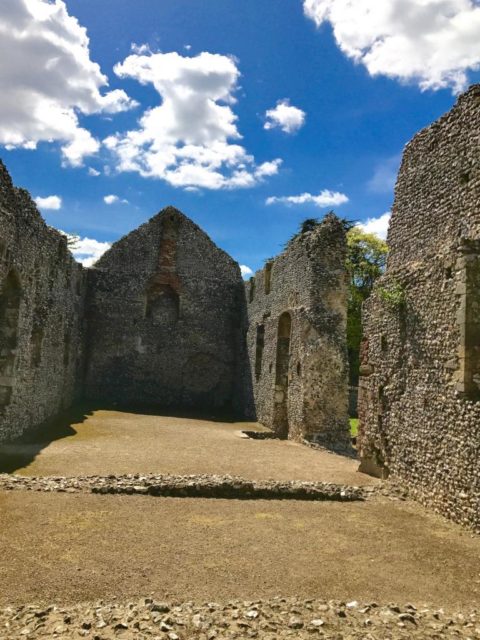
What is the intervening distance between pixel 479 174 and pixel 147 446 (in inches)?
387

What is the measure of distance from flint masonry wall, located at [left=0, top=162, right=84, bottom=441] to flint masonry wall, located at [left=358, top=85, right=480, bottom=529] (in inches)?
334

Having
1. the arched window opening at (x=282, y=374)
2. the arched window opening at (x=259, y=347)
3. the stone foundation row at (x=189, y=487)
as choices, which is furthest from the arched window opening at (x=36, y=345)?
the arched window opening at (x=259, y=347)

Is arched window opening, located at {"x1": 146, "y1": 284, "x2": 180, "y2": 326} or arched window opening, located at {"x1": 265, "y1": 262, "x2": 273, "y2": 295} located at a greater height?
arched window opening, located at {"x1": 265, "y1": 262, "x2": 273, "y2": 295}

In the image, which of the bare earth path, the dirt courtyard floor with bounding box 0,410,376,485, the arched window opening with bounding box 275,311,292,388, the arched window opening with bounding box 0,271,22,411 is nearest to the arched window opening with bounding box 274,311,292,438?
the arched window opening with bounding box 275,311,292,388

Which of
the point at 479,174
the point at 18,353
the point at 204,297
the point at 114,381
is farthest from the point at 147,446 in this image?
the point at 204,297

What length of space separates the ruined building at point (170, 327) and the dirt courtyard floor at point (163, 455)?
51.8 inches

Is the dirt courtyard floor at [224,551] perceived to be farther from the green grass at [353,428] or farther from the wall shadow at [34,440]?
the green grass at [353,428]

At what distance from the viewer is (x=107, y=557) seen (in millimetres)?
5969

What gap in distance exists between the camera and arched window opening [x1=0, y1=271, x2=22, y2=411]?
491 inches

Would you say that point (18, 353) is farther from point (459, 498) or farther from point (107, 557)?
point (459, 498)

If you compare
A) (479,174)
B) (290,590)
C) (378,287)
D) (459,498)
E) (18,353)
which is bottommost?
(290,590)

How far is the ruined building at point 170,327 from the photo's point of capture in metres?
13.4

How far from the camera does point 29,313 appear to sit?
13.8 m

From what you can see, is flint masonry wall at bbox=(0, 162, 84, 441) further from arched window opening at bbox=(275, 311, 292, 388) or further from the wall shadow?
arched window opening at bbox=(275, 311, 292, 388)
